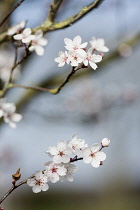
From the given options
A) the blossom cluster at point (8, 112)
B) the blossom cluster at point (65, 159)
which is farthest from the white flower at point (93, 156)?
the blossom cluster at point (8, 112)

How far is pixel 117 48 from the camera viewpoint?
10.2ft

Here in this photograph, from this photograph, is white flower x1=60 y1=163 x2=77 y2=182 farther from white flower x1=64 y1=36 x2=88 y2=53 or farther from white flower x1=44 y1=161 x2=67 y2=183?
white flower x1=64 y1=36 x2=88 y2=53

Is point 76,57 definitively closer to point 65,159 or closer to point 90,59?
point 90,59

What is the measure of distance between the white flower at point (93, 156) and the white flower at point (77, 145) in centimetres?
2

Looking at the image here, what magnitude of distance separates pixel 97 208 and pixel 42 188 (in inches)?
485

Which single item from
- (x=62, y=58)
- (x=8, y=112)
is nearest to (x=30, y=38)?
(x=62, y=58)

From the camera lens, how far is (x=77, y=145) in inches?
45.8

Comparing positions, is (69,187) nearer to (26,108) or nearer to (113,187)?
(113,187)

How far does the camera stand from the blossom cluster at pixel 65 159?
1158mm

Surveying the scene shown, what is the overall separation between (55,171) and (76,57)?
422mm

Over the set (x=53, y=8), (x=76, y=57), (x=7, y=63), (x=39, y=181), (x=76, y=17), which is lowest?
(x=39, y=181)

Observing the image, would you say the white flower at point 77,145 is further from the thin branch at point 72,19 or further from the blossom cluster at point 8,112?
the thin branch at point 72,19

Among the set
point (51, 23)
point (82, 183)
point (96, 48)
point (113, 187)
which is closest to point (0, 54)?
point (51, 23)

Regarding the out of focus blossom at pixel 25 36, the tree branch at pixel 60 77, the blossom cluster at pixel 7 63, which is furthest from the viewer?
the tree branch at pixel 60 77
